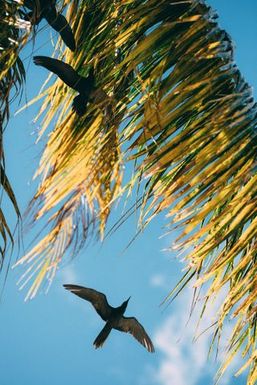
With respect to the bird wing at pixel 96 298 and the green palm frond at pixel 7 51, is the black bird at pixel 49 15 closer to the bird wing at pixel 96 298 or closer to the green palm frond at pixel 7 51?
the green palm frond at pixel 7 51

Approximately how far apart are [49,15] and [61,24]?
0.07m

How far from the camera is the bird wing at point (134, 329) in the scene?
646cm

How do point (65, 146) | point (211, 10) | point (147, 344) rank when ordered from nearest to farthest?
point (211, 10) → point (65, 146) → point (147, 344)

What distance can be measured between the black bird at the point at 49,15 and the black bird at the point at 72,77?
129mm

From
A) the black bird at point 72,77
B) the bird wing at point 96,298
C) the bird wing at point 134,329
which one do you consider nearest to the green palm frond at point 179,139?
the black bird at point 72,77

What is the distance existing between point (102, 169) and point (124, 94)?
0.30 metres

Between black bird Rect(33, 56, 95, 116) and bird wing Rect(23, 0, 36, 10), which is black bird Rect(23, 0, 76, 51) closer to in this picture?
bird wing Rect(23, 0, 36, 10)

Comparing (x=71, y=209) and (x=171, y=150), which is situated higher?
(x=171, y=150)

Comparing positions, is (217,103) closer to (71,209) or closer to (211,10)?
(211,10)

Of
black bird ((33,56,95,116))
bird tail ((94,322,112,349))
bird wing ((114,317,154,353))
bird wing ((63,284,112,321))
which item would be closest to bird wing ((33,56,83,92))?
black bird ((33,56,95,116))

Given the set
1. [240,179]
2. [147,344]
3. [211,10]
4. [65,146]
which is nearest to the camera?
[240,179]

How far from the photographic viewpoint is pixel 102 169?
106 inches

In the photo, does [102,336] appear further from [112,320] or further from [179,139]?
[179,139]

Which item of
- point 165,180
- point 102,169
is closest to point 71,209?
point 102,169
